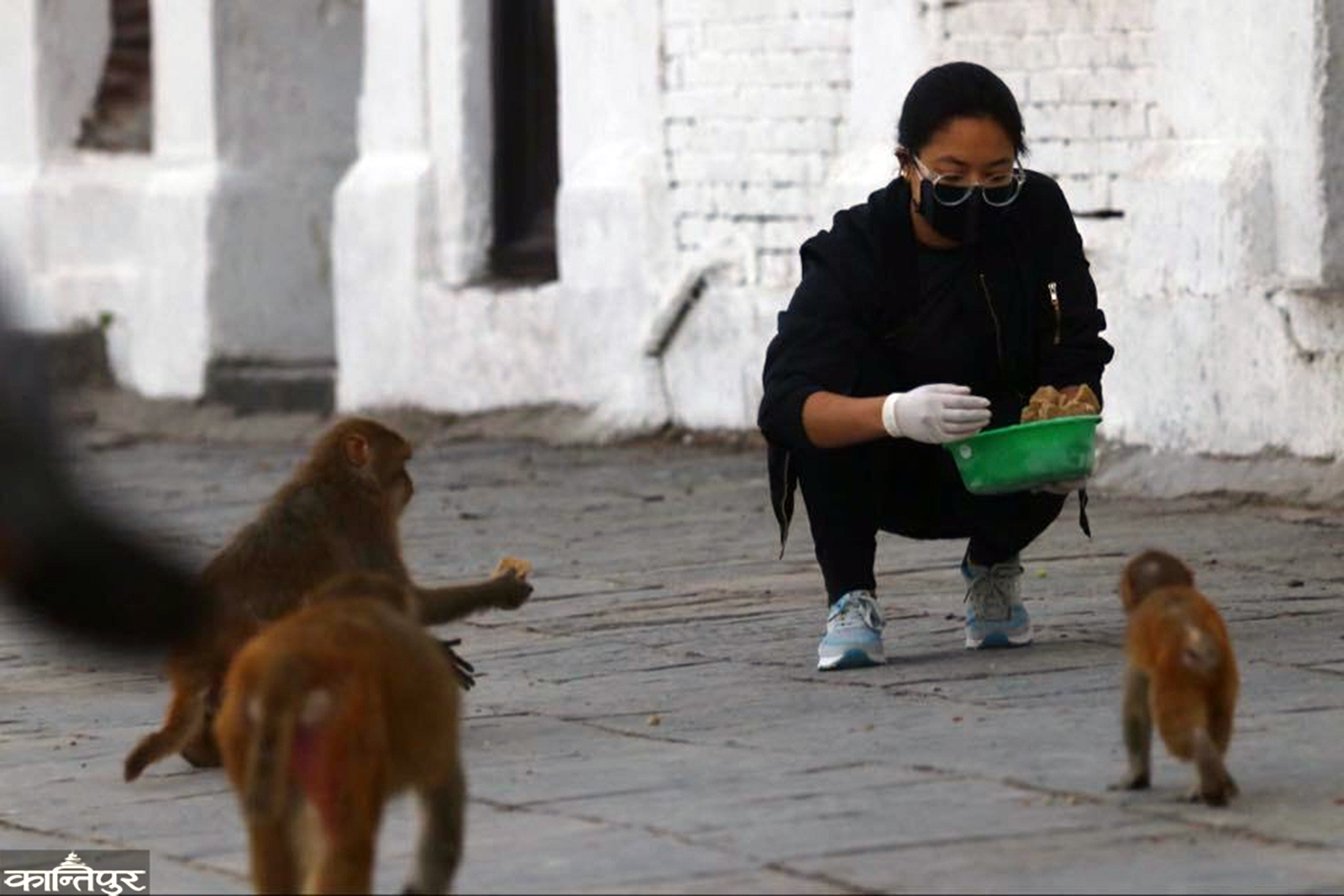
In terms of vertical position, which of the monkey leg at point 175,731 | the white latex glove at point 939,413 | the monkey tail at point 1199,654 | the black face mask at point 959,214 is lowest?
the monkey leg at point 175,731

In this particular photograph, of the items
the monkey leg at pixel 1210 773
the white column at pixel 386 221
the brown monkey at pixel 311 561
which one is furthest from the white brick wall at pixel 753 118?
the monkey leg at pixel 1210 773

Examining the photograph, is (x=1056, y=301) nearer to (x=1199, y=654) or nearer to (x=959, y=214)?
(x=959, y=214)

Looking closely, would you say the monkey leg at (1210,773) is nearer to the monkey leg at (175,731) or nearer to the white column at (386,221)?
the monkey leg at (175,731)

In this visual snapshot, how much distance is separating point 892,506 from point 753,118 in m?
5.31

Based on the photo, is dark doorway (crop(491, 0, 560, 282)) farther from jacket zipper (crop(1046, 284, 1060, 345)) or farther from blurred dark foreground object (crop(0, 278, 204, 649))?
blurred dark foreground object (crop(0, 278, 204, 649))

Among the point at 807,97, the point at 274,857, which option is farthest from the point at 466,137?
the point at 274,857

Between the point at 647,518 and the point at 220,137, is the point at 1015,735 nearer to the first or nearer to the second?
the point at 647,518

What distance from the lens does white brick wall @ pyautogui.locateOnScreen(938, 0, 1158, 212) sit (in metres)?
9.66

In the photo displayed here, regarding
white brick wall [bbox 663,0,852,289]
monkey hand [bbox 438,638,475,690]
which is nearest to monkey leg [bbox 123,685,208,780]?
monkey hand [bbox 438,638,475,690]

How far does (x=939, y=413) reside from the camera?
5703 millimetres

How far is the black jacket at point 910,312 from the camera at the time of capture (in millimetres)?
6125

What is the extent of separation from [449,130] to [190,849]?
8.95m

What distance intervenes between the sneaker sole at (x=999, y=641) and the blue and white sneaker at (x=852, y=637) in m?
0.31
